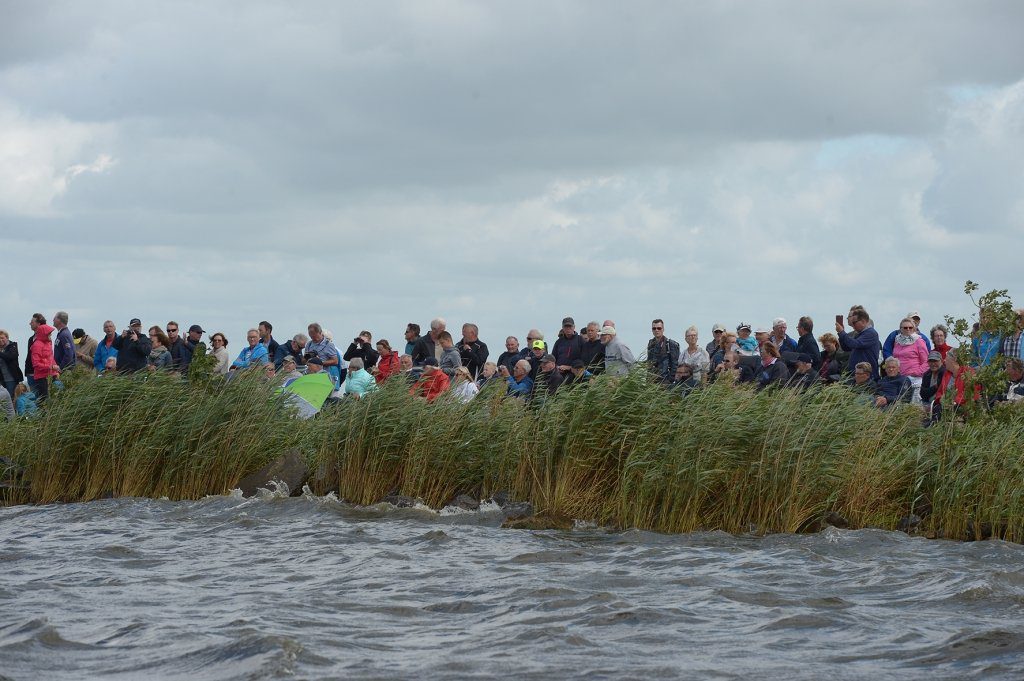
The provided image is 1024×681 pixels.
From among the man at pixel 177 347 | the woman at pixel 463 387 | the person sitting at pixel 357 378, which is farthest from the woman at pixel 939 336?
the man at pixel 177 347

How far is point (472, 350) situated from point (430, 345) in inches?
29.9

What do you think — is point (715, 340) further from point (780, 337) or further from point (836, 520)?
point (836, 520)

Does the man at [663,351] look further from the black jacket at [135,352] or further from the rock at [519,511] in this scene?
the black jacket at [135,352]

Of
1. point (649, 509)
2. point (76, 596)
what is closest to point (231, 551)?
point (76, 596)

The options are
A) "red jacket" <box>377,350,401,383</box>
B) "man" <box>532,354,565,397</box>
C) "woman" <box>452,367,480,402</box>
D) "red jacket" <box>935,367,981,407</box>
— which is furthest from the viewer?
"red jacket" <box>377,350,401,383</box>

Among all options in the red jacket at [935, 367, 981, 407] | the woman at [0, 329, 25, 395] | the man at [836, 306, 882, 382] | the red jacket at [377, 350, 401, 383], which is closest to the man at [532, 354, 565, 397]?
the red jacket at [377, 350, 401, 383]

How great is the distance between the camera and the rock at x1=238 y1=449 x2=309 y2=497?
16.5 meters

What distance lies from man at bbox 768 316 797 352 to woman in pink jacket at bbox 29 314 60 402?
12787 millimetres

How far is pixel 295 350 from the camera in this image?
22609 mm

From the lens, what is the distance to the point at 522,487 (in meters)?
15.1

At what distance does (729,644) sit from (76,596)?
18.1 feet

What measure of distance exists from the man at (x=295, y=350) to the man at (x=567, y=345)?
451 centimetres

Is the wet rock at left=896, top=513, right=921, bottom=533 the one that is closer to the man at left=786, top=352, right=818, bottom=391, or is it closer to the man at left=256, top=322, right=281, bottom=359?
the man at left=786, top=352, right=818, bottom=391

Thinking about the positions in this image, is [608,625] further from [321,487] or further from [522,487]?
[321,487]
